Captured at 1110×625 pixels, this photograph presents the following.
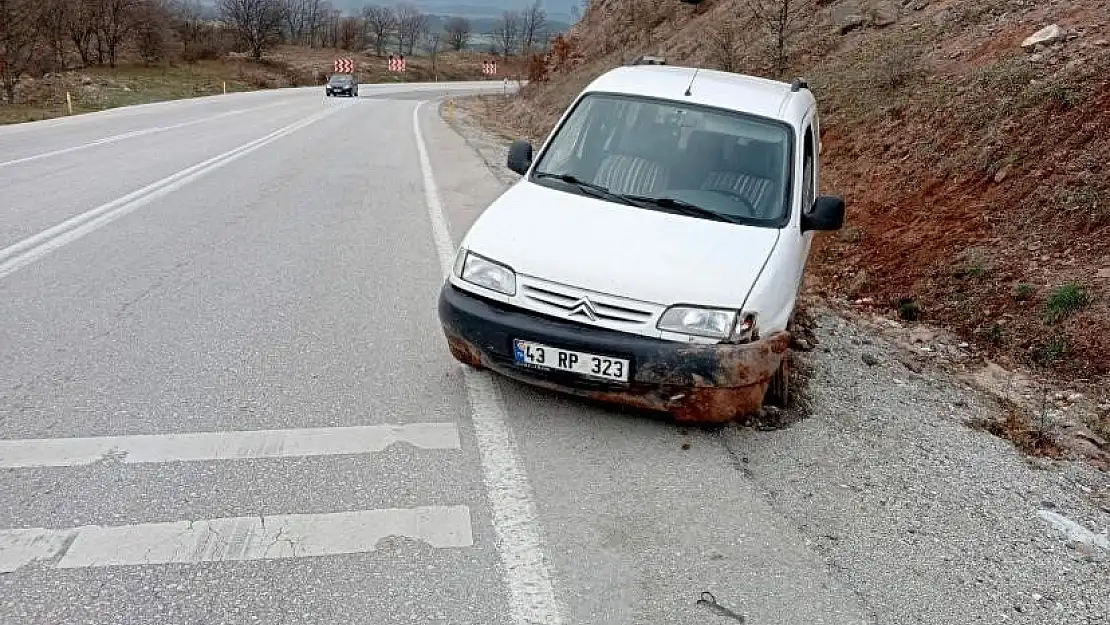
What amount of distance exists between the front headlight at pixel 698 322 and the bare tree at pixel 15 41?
109 feet

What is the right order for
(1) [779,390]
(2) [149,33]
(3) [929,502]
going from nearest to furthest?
(3) [929,502] → (1) [779,390] → (2) [149,33]

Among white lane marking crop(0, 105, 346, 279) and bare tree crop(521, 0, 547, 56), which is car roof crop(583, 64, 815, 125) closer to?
white lane marking crop(0, 105, 346, 279)

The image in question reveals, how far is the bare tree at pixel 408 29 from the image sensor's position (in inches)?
4035

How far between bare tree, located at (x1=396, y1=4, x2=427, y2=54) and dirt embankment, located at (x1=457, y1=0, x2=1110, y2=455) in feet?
307

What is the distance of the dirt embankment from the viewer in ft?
20.6

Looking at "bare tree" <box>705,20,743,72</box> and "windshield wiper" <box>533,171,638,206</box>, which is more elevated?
"bare tree" <box>705,20,743,72</box>

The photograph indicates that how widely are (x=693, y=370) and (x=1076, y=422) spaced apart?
252 cm

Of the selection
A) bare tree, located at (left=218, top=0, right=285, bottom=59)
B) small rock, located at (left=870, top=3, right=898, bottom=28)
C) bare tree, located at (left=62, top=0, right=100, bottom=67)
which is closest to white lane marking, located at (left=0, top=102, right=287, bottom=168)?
small rock, located at (left=870, top=3, right=898, bottom=28)

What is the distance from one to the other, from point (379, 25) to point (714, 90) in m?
101

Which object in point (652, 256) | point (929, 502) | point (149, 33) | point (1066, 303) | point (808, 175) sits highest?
point (808, 175)

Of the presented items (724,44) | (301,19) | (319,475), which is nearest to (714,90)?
(319,475)

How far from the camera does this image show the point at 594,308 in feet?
13.9

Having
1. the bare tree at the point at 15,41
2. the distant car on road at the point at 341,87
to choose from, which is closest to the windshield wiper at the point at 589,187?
the bare tree at the point at 15,41

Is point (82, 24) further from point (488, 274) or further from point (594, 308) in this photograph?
point (594, 308)
